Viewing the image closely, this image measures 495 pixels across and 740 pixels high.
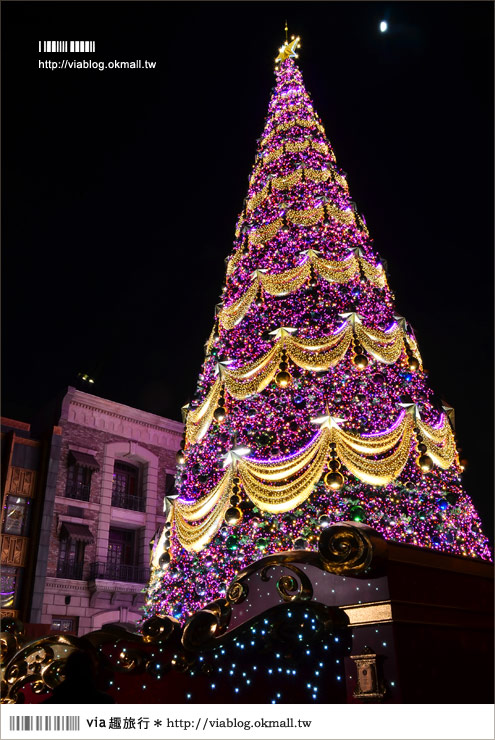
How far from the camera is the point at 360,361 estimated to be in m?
7.14

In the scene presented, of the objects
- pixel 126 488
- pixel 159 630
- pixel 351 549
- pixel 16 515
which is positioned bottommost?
pixel 159 630

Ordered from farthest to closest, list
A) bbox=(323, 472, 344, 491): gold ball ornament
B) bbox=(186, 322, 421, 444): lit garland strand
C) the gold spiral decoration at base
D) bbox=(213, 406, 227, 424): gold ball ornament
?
bbox=(213, 406, 227, 424): gold ball ornament
bbox=(186, 322, 421, 444): lit garland strand
the gold spiral decoration at base
bbox=(323, 472, 344, 491): gold ball ornament

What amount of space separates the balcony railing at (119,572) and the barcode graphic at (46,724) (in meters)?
13.5

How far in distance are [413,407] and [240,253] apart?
13.6 feet

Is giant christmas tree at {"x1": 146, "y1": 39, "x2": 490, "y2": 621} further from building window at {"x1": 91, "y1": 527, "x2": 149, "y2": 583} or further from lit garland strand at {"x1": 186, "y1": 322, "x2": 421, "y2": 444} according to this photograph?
building window at {"x1": 91, "y1": 527, "x2": 149, "y2": 583}

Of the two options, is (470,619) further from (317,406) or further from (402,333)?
(402,333)

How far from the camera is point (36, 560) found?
618 inches

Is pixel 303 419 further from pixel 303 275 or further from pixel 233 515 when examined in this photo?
pixel 303 275

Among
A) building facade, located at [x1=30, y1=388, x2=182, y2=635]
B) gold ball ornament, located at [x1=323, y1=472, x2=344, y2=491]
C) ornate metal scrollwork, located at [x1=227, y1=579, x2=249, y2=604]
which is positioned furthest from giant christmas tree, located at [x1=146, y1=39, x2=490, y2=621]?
building facade, located at [x1=30, y1=388, x2=182, y2=635]

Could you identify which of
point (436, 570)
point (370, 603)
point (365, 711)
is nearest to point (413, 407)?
point (436, 570)

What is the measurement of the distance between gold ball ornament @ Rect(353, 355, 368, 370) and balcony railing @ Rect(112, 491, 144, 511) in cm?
1357

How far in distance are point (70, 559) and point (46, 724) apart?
1393cm

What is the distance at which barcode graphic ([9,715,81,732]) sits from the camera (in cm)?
371

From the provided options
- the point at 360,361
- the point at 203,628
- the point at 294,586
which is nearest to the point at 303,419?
the point at 360,361
